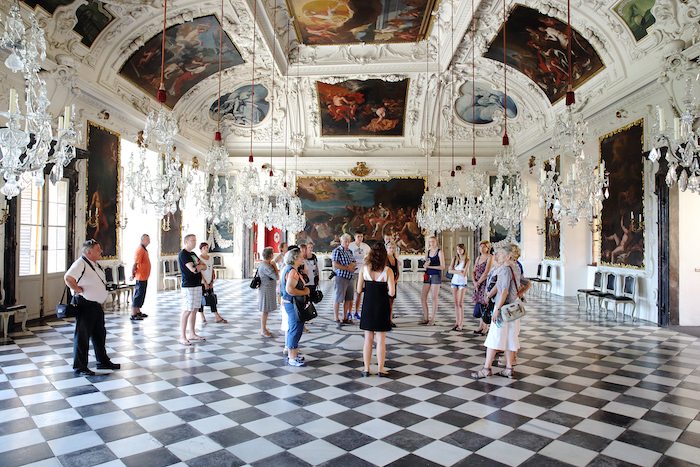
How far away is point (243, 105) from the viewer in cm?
1923

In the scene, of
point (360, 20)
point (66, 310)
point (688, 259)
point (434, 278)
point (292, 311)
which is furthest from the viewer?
point (360, 20)

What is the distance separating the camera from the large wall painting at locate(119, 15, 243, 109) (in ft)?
39.4

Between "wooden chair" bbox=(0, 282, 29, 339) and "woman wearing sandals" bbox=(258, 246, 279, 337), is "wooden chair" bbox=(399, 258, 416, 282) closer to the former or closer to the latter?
"woman wearing sandals" bbox=(258, 246, 279, 337)

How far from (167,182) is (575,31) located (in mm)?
10609

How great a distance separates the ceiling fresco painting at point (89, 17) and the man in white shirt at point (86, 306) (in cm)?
661

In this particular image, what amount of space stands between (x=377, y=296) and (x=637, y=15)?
30.4 feet

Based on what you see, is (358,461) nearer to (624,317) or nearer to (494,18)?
(624,317)

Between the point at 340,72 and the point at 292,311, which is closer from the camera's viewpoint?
the point at 292,311

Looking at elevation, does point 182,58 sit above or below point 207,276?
above

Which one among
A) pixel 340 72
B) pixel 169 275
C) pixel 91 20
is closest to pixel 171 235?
pixel 169 275

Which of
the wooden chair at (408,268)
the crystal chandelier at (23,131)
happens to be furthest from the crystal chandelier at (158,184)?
the wooden chair at (408,268)

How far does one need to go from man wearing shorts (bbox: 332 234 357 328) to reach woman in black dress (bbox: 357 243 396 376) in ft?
10.5

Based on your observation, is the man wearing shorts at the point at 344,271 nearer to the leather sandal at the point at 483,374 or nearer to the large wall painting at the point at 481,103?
the leather sandal at the point at 483,374

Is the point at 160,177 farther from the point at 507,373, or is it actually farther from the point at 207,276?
the point at 507,373
